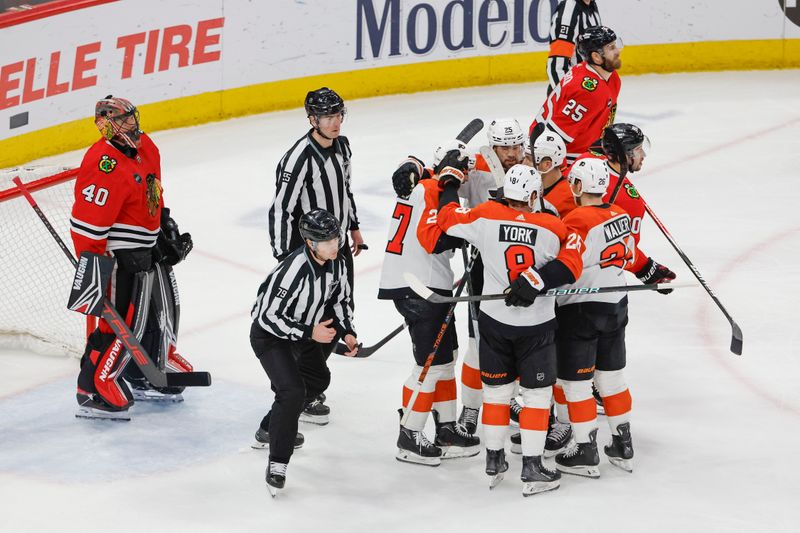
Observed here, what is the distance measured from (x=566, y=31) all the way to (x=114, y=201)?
338 cm

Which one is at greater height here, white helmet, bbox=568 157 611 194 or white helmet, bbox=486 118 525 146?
white helmet, bbox=486 118 525 146

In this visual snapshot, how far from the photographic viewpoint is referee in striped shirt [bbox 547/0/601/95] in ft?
23.5

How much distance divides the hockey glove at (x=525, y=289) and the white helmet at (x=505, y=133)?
0.57 meters

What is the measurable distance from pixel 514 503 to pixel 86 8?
222 inches

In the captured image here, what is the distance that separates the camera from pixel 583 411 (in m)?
4.46

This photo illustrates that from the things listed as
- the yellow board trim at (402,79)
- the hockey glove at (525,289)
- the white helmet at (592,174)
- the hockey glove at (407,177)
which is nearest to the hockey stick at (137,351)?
the hockey glove at (407,177)

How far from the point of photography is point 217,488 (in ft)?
14.6

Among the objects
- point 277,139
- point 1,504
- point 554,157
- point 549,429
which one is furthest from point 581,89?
point 277,139

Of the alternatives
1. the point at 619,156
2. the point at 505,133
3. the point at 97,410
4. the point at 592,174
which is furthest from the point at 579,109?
the point at 97,410

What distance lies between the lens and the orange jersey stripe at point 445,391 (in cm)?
468

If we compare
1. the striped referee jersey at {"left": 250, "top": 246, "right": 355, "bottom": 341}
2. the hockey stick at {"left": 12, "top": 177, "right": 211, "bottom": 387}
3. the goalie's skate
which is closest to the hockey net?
the goalie's skate

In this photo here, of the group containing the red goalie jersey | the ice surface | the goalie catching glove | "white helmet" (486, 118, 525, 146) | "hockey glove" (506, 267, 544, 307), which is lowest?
the ice surface

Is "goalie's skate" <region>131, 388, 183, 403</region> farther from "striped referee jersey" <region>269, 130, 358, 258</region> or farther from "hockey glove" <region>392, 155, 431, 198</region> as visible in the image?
"hockey glove" <region>392, 155, 431, 198</region>

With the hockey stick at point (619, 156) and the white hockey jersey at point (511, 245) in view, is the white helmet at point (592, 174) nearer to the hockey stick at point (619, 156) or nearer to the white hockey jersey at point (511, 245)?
the white hockey jersey at point (511, 245)
